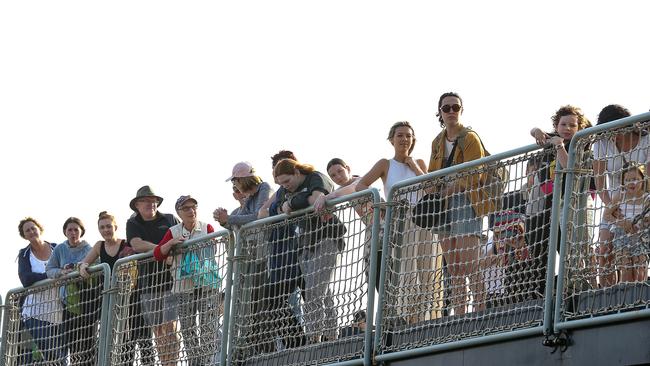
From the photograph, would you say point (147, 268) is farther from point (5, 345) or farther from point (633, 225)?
point (633, 225)

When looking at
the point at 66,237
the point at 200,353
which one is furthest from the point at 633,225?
the point at 66,237

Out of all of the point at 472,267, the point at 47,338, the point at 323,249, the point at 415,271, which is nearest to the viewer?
the point at 472,267

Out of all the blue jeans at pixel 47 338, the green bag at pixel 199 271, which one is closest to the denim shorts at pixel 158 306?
the green bag at pixel 199 271

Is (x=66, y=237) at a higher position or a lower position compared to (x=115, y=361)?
higher

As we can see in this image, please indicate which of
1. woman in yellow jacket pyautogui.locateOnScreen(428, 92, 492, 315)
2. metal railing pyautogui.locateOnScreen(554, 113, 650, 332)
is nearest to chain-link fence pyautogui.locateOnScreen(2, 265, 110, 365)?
woman in yellow jacket pyautogui.locateOnScreen(428, 92, 492, 315)

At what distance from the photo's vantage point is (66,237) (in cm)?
1584

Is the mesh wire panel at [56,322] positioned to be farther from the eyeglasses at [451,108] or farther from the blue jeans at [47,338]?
the eyeglasses at [451,108]

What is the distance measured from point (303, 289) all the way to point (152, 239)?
8.97 ft

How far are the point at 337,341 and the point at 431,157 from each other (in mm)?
1621

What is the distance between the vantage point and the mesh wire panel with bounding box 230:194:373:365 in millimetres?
11844

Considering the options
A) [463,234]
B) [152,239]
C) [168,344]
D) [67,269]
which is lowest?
[168,344]

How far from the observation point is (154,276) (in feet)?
46.1

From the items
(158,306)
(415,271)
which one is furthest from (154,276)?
(415,271)

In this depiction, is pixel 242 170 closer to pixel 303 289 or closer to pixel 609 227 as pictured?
pixel 303 289
